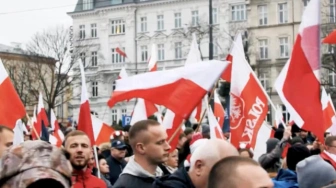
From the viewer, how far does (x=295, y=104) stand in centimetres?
697

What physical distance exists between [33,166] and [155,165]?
301cm

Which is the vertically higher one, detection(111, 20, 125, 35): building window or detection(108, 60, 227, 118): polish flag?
detection(111, 20, 125, 35): building window

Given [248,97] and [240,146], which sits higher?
[248,97]

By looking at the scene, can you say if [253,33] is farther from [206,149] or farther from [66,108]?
[206,149]

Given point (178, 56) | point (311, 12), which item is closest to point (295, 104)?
point (311, 12)

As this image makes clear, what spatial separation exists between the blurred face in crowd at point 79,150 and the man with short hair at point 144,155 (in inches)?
20.8

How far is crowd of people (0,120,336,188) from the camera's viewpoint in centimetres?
189

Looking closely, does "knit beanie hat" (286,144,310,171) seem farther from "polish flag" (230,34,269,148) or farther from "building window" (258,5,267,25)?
"building window" (258,5,267,25)

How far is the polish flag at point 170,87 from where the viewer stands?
734 centimetres

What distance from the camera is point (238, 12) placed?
6212cm

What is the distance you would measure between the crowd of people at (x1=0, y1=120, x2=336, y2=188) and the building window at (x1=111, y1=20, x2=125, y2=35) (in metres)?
61.2

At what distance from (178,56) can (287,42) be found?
449 inches

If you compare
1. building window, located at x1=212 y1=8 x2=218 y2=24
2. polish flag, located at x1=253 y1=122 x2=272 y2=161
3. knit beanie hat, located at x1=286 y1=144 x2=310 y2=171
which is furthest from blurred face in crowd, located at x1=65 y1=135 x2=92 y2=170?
building window, located at x1=212 y1=8 x2=218 y2=24

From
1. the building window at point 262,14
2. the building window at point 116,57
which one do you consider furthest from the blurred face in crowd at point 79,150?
the building window at point 116,57
